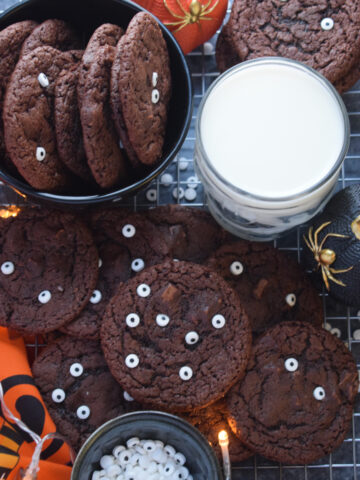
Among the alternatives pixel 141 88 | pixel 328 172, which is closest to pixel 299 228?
pixel 328 172

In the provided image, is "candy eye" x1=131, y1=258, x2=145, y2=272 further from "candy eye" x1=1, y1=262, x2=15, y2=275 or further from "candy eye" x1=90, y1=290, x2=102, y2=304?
"candy eye" x1=1, y1=262, x2=15, y2=275

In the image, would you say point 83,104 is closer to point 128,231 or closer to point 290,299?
point 128,231

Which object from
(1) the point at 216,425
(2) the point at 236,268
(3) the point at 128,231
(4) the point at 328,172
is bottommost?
(1) the point at 216,425

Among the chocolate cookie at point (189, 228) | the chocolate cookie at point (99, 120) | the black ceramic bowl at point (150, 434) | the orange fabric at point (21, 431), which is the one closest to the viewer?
the chocolate cookie at point (99, 120)

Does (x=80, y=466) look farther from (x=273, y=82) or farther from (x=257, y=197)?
(x=273, y=82)

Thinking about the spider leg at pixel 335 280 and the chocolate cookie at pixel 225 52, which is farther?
the chocolate cookie at pixel 225 52

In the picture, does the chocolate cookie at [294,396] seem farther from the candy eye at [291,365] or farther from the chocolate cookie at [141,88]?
the chocolate cookie at [141,88]

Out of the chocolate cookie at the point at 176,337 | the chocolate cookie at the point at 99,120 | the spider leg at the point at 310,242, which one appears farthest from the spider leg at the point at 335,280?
the chocolate cookie at the point at 99,120
